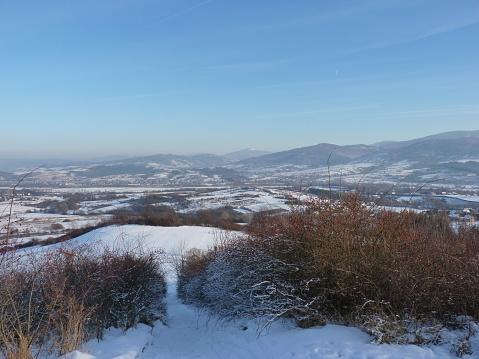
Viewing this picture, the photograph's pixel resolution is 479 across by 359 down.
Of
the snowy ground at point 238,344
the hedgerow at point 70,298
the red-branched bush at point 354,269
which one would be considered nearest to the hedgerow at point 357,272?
the red-branched bush at point 354,269

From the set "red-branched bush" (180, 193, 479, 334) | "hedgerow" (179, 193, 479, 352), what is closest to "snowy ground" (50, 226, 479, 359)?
"hedgerow" (179, 193, 479, 352)

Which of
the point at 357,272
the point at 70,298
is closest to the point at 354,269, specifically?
the point at 357,272

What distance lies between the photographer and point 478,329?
13.9 ft

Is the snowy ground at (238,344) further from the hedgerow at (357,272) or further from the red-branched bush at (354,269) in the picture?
the red-branched bush at (354,269)

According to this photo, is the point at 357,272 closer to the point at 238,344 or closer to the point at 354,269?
the point at 354,269

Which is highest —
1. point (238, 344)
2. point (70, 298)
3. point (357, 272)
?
point (357, 272)

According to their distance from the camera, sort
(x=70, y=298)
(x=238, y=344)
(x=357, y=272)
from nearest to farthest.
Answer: (x=70, y=298) < (x=357, y=272) < (x=238, y=344)

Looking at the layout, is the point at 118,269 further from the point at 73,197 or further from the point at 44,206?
the point at 73,197

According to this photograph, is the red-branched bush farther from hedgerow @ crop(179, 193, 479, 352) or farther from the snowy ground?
the snowy ground

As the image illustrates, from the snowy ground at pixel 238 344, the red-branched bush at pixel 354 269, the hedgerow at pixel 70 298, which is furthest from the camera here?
the red-branched bush at pixel 354 269

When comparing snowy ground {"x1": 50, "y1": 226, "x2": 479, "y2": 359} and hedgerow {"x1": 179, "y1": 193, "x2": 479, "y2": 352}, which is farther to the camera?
hedgerow {"x1": 179, "y1": 193, "x2": 479, "y2": 352}

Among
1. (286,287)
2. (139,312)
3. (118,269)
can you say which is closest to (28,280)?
(118,269)

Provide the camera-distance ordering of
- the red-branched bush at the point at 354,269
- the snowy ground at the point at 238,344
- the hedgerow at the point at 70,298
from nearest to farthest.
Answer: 1. the snowy ground at the point at 238,344
2. the hedgerow at the point at 70,298
3. the red-branched bush at the point at 354,269

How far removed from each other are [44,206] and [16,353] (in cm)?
5504
